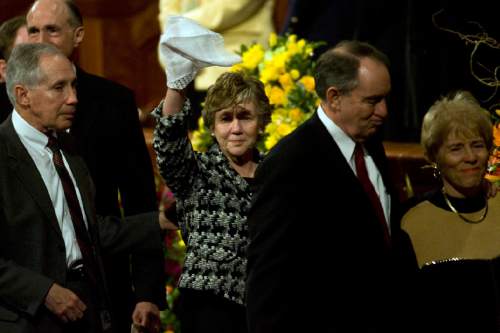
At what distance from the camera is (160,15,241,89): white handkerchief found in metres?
3.99

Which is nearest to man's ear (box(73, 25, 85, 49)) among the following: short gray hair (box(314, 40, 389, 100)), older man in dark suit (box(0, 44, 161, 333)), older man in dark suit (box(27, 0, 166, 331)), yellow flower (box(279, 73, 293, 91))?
older man in dark suit (box(27, 0, 166, 331))

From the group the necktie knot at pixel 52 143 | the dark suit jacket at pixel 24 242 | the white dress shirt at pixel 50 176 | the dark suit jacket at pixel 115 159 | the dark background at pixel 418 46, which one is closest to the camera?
the dark suit jacket at pixel 24 242

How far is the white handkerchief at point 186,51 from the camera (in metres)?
3.99

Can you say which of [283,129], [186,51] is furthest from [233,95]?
[283,129]

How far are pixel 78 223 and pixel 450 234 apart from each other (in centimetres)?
116

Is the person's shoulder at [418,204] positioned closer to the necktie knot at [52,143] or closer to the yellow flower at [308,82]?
the necktie knot at [52,143]

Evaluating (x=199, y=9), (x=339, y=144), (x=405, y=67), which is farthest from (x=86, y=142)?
(x=199, y=9)

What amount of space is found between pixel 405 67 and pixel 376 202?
275 cm

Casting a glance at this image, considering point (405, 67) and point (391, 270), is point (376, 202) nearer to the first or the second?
point (391, 270)

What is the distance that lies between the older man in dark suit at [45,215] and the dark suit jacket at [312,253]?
749 mm

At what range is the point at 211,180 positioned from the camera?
4289 millimetres

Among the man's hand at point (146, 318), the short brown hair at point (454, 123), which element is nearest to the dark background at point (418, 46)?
the short brown hair at point (454, 123)

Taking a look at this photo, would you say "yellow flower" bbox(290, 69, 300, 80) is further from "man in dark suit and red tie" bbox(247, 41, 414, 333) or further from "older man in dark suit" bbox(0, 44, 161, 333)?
→ "man in dark suit and red tie" bbox(247, 41, 414, 333)

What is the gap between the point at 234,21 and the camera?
7801mm
